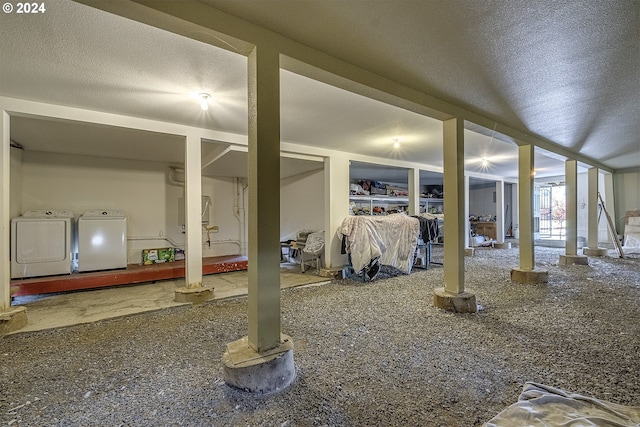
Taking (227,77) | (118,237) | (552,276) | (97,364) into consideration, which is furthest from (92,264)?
(552,276)

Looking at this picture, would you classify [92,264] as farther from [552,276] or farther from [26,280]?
[552,276]

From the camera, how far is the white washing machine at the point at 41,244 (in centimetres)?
422

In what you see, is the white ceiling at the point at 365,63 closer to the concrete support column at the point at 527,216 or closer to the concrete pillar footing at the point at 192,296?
the concrete support column at the point at 527,216

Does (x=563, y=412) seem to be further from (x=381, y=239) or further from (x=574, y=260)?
(x=574, y=260)

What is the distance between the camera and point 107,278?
175 inches

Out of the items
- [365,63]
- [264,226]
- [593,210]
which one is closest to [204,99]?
[365,63]

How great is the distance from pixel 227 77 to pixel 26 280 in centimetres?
448

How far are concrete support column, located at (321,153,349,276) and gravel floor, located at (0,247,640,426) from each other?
170 cm

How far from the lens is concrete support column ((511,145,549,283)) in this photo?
4.30 metres

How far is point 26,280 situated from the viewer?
4148 millimetres

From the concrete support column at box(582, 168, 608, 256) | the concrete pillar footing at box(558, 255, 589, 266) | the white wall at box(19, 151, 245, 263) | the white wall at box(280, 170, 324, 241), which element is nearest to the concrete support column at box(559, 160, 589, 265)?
the concrete pillar footing at box(558, 255, 589, 266)

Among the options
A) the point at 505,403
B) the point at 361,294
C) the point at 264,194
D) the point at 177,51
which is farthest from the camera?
the point at 361,294

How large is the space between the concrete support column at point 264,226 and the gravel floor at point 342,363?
21 centimetres

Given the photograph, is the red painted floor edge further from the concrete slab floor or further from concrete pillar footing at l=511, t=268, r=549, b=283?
concrete pillar footing at l=511, t=268, r=549, b=283
